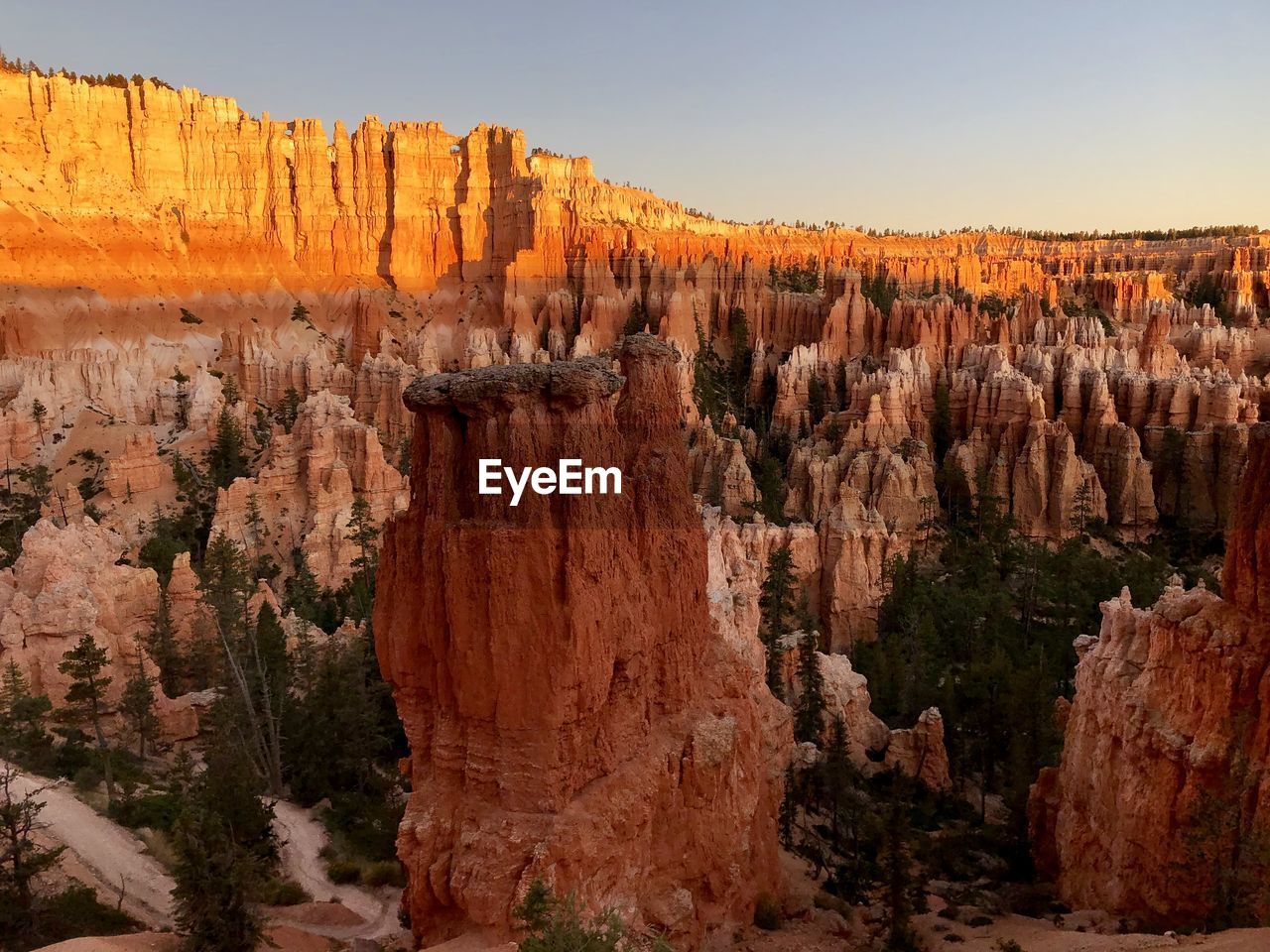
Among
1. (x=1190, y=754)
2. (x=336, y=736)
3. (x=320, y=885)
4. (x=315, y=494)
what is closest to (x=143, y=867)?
(x=320, y=885)

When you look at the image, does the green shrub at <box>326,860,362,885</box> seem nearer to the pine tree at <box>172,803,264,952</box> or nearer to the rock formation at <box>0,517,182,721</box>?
the pine tree at <box>172,803,264,952</box>

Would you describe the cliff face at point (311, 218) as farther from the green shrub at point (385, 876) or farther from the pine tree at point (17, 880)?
the pine tree at point (17, 880)

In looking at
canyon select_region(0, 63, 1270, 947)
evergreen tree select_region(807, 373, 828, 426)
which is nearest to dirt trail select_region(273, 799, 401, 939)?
canyon select_region(0, 63, 1270, 947)

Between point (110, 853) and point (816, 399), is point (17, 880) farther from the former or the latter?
point (816, 399)

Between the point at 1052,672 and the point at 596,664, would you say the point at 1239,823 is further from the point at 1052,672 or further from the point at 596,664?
the point at 1052,672

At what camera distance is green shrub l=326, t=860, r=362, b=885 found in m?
16.4

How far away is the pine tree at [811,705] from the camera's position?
22.2 metres

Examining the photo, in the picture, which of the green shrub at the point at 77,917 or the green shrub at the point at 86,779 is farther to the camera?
the green shrub at the point at 86,779

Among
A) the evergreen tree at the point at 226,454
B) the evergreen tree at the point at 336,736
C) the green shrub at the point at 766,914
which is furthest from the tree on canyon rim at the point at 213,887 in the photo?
the evergreen tree at the point at 226,454

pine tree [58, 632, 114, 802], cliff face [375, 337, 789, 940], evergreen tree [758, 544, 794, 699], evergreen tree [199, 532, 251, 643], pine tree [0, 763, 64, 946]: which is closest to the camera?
cliff face [375, 337, 789, 940]

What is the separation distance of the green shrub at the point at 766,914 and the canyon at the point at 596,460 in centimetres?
40

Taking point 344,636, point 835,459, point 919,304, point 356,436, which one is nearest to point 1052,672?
point 835,459

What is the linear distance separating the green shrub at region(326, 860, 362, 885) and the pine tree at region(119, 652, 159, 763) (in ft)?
27.9

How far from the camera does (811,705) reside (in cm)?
2230
